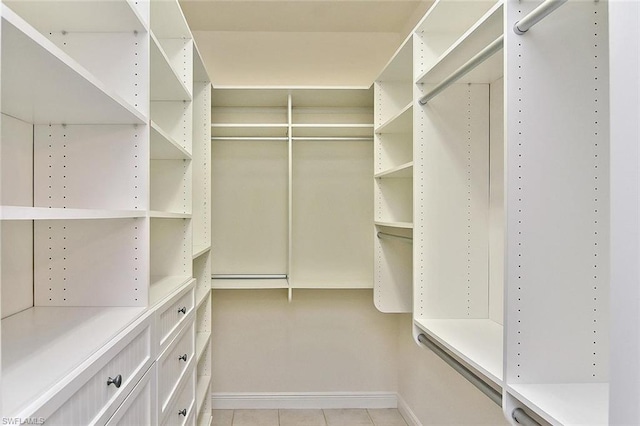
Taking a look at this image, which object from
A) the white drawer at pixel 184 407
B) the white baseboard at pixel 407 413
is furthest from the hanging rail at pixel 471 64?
the white baseboard at pixel 407 413

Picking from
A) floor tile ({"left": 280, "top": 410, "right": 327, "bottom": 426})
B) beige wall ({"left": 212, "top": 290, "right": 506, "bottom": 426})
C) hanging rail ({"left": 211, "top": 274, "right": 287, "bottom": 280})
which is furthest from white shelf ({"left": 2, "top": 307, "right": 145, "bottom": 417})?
floor tile ({"left": 280, "top": 410, "right": 327, "bottom": 426})

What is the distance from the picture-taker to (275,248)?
319 cm

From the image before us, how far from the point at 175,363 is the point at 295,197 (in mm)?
1646

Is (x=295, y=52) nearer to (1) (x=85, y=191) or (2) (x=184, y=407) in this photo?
(1) (x=85, y=191)

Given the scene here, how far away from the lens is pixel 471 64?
143cm

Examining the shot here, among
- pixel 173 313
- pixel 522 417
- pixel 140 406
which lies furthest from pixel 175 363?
Result: pixel 522 417

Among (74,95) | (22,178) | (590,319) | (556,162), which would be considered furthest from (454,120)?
(22,178)

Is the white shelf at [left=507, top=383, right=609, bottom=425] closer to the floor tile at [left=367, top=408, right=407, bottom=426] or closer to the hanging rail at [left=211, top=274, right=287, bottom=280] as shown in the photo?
the floor tile at [left=367, top=408, right=407, bottom=426]

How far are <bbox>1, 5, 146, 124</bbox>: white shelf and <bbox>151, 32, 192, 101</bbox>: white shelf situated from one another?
0.33 metres

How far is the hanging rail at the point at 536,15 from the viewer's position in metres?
1.03

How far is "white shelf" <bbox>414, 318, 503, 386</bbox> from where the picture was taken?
4.34 ft

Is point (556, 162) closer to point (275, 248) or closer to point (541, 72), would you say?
point (541, 72)

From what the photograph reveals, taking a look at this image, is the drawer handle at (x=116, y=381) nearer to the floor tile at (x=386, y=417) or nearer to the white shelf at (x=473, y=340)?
the white shelf at (x=473, y=340)

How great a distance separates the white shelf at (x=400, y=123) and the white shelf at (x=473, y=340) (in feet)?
3.21
